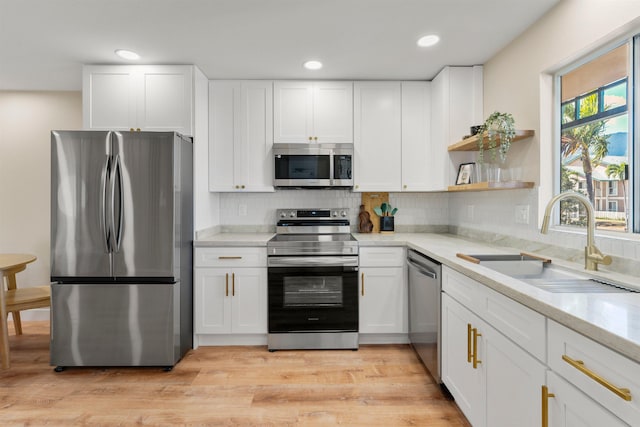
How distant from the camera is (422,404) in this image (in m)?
2.26

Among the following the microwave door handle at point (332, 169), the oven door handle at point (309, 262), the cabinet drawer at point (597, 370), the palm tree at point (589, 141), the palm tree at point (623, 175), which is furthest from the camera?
the microwave door handle at point (332, 169)

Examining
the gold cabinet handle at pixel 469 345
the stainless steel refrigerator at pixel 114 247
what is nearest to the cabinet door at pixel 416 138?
the gold cabinet handle at pixel 469 345

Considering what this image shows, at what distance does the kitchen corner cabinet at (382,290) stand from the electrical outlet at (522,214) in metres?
0.93

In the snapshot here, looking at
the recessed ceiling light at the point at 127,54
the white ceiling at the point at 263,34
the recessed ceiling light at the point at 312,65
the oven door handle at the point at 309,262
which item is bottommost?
the oven door handle at the point at 309,262

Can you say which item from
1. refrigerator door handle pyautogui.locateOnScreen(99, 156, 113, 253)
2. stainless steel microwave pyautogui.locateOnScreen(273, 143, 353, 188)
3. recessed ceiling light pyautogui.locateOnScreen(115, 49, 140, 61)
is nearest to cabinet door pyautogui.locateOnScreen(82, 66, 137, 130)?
recessed ceiling light pyautogui.locateOnScreen(115, 49, 140, 61)

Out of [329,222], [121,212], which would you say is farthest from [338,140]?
[121,212]

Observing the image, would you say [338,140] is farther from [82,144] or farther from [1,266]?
[1,266]

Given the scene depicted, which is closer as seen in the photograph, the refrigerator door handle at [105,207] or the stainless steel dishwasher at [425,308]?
the stainless steel dishwasher at [425,308]

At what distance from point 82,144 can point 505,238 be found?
317cm

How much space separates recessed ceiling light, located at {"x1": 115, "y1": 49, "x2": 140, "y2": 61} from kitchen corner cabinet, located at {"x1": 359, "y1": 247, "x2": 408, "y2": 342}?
241cm

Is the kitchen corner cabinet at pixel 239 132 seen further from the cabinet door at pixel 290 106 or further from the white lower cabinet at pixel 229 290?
the white lower cabinet at pixel 229 290

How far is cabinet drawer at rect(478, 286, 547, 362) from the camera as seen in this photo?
128cm

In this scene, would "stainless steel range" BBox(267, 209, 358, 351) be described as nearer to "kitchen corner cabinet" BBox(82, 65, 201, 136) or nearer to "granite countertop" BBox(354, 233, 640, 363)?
"granite countertop" BBox(354, 233, 640, 363)

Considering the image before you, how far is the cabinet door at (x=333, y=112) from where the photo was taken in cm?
344
